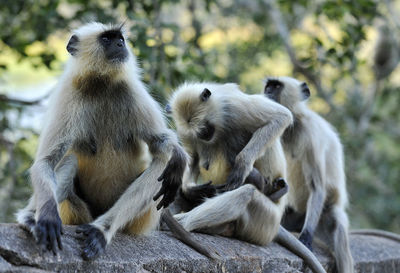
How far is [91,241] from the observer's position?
2.80 m

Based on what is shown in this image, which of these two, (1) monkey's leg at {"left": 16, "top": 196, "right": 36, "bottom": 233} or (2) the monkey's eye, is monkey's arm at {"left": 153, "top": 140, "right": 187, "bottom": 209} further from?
(2) the monkey's eye

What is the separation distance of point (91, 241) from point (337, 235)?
2.55 metres

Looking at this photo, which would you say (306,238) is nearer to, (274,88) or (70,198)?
(274,88)

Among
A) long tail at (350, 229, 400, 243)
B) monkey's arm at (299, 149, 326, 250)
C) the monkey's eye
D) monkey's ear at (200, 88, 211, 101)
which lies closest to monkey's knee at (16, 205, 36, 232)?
the monkey's eye

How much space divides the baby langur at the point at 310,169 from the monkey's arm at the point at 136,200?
1.97 m

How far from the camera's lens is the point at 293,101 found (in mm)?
5242

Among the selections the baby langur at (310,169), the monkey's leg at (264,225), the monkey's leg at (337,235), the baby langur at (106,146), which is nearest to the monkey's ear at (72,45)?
the baby langur at (106,146)

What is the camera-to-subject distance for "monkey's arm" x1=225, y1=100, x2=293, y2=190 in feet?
12.8

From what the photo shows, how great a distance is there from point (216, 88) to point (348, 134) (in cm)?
444

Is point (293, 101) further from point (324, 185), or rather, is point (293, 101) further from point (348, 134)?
point (348, 134)

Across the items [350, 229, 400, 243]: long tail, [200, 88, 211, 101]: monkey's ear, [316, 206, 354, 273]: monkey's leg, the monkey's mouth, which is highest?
the monkey's mouth

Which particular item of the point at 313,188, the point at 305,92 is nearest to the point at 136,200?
the point at 313,188

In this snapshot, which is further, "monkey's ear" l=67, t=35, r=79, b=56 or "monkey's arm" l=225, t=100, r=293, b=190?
"monkey's arm" l=225, t=100, r=293, b=190


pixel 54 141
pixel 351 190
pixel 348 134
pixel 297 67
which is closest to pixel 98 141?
pixel 54 141
